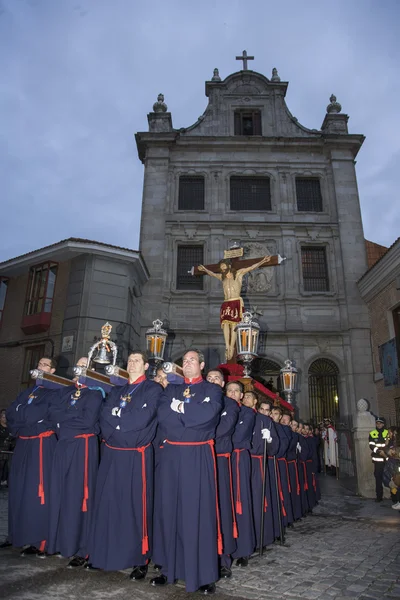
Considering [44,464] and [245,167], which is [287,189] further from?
[44,464]

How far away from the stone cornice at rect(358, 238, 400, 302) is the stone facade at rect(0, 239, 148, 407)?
356 inches

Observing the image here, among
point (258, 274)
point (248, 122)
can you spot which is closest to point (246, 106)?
point (248, 122)

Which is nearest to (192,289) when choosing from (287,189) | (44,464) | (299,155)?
(287,189)

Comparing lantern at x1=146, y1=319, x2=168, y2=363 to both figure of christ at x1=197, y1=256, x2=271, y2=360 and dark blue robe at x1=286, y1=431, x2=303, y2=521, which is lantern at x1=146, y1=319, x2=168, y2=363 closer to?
figure of christ at x1=197, y1=256, x2=271, y2=360

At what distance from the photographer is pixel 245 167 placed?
20047mm

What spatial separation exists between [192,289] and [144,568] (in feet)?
47.5

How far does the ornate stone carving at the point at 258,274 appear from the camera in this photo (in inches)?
704

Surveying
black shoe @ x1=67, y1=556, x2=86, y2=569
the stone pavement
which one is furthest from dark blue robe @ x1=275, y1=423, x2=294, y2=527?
black shoe @ x1=67, y1=556, x2=86, y2=569

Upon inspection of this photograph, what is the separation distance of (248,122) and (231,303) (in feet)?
50.1

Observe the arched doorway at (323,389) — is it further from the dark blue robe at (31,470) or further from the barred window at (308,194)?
the dark blue robe at (31,470)

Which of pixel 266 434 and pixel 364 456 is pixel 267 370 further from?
pixel 266 434

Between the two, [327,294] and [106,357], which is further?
[327,294]

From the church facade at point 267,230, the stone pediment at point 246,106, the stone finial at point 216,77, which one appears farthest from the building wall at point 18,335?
the stone finial at point 216,77

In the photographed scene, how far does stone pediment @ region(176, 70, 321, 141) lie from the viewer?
20891mm
